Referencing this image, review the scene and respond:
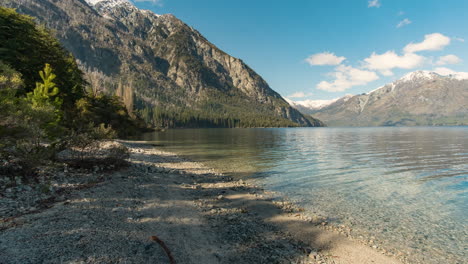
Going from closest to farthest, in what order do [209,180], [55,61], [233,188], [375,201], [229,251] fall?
[229,251] < [375,201] < [233,188] < [209,180] < [55,61]

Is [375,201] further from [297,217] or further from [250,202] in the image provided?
[250,202]

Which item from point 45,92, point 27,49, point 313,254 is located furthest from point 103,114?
point 313,254

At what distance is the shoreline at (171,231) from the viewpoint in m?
7.87

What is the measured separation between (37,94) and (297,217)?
92.8 ft

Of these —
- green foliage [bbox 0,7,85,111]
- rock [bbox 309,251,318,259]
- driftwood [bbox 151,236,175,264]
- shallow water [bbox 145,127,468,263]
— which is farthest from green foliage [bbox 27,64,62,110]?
rock [bbox 309,251,318,259]

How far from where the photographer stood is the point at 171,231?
10422 mm

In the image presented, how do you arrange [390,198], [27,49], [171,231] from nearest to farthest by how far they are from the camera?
1. [171,231]
2. [390,198]
3. [27,49]

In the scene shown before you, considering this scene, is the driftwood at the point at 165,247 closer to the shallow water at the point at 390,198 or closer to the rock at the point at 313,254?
the rock at the point at 313,254

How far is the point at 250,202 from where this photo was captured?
16.8m

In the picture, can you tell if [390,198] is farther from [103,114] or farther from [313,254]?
[103,114]

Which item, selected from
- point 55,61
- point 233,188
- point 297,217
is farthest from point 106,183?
point 55,61

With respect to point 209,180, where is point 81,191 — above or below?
above

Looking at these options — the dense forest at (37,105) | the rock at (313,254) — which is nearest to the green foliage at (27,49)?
the dense forest at (37,105)

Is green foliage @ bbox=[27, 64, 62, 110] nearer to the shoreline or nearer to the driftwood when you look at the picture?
the shoreline
